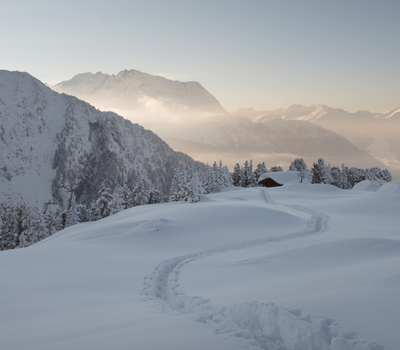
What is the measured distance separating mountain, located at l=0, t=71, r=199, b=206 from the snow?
383ft

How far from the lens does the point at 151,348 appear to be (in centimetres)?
391

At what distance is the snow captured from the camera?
4176 mm

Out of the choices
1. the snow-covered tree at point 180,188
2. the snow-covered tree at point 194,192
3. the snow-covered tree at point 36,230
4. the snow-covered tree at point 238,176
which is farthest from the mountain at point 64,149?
the snow-covered tree at point 194,192

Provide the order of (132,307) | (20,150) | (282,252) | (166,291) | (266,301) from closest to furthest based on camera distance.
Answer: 1. (266,301)
2. (132,307)
3. (166,291)
4. (282,252)
5. (20,150)

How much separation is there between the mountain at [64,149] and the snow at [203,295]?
116685 mm

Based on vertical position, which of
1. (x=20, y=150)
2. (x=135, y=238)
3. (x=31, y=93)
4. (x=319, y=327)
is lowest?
(x=135, y=238)

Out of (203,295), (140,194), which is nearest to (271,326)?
(203,295)

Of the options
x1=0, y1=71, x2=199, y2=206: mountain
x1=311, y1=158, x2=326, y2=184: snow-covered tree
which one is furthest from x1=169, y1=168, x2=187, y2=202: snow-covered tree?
x1=0, y1=71, x2=199, y2=206: mountain

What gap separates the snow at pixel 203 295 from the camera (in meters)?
4.18

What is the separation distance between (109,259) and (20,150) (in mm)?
155375

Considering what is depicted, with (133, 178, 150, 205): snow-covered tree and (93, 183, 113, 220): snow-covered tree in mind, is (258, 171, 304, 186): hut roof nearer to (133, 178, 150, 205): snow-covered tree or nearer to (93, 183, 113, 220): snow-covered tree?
(133, 178, 150, 205): snow-covered tree

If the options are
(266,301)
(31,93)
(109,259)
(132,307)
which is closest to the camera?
(266,301)

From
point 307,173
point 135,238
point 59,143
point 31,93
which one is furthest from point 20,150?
point 135,238

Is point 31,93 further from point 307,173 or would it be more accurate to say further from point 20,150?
point 307,173
